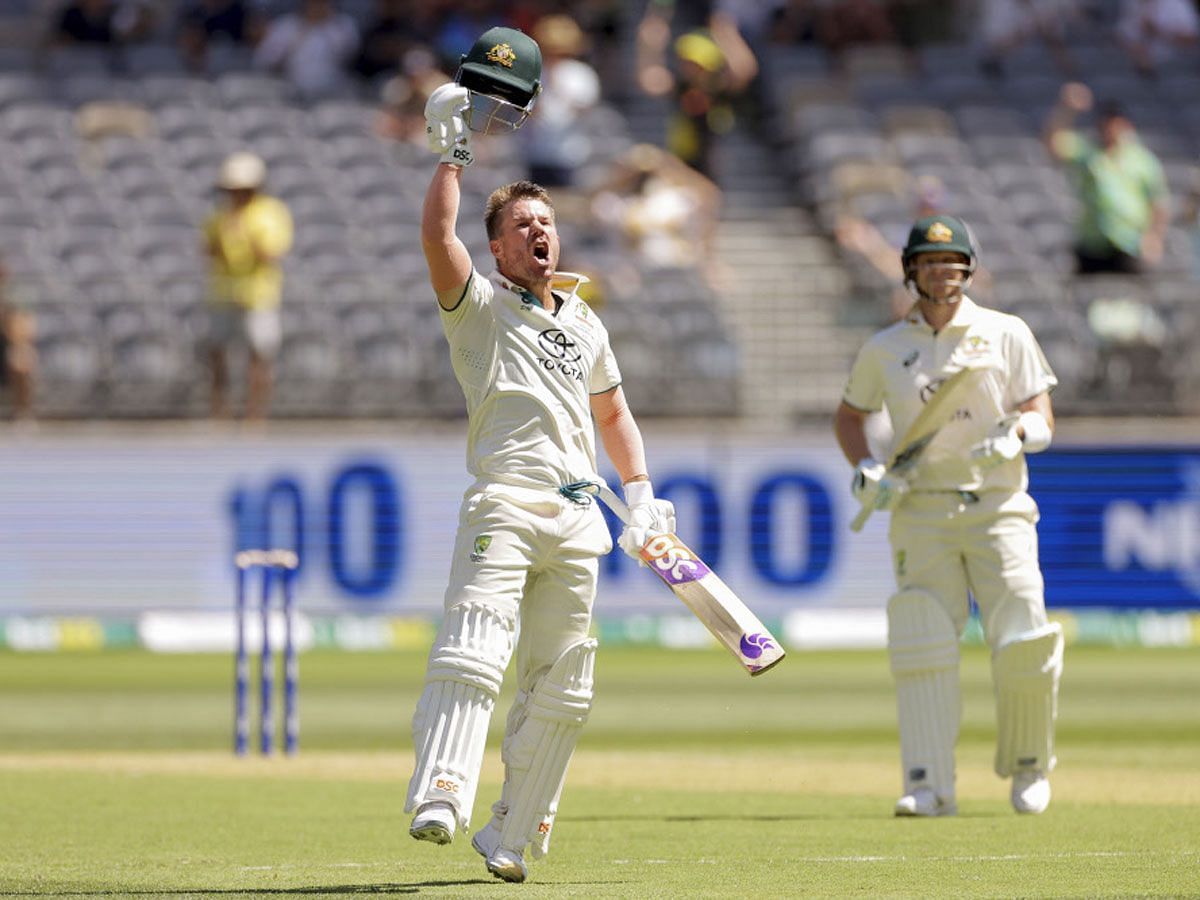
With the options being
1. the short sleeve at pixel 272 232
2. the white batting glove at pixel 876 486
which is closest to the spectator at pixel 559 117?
the short sleeve at pixel 272 232

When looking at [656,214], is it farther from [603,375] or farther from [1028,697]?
[603,375]

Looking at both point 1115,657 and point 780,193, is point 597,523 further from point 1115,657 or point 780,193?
point 780,193

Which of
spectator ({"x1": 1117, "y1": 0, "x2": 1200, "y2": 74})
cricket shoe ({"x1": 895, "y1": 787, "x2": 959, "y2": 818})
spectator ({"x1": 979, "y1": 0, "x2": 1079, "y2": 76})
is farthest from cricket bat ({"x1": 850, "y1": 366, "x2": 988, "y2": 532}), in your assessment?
spectator ({"x1": 1117, "y1": 0, "x2": 1200, "y2": 74})

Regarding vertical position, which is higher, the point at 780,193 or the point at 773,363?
the point at 780,193

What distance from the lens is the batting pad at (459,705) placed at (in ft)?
22.1

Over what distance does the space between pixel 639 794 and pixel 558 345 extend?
3405 millimetres

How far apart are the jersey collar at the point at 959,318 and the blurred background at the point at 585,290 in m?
8.86

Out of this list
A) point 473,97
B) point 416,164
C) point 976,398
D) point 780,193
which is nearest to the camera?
point 473,97

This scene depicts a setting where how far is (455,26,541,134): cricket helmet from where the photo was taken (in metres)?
6.89

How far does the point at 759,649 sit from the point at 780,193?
17056 millimetres

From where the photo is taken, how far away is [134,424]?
61.0 feet

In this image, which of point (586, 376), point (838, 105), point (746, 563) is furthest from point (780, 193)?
point (586, 376)

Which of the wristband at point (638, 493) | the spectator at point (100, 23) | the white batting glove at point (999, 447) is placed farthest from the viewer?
the spectator at point (100, 23)

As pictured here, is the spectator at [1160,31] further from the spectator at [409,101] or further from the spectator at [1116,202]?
the spectator at [409,101]
